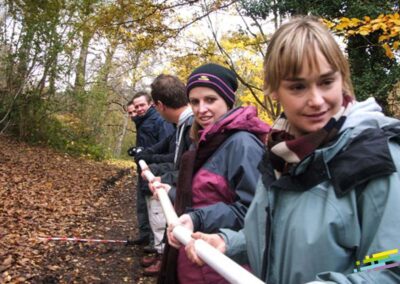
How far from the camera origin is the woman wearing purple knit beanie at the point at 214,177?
211cm

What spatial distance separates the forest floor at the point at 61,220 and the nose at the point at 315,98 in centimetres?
405

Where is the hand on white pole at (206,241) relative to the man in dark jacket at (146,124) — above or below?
below

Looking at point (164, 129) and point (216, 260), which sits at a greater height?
point (164, 129)

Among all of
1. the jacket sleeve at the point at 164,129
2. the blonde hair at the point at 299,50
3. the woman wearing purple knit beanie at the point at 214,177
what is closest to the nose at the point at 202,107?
the woman wearing purple knit beanie at the point at 214,177

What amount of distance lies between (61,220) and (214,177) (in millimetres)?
5223

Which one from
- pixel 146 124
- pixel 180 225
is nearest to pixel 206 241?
pixel 180 225

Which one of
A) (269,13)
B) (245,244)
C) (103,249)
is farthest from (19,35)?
(245,244)

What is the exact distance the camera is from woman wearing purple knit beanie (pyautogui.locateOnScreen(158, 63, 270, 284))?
82.9 inches

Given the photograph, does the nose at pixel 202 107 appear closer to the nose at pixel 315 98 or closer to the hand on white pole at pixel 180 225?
the hand on white pole at pixel 180 225

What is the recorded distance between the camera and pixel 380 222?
3.69 ft

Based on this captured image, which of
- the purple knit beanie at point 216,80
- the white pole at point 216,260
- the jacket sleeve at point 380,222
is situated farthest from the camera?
the purple knit beanie at point 216,80

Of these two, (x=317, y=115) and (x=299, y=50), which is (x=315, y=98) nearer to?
(x=317, y=115)

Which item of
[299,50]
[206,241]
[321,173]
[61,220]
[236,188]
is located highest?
[299,50]

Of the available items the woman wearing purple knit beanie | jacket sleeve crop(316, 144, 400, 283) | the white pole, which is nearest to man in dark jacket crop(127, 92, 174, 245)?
the woman wearing purple knit beanie
